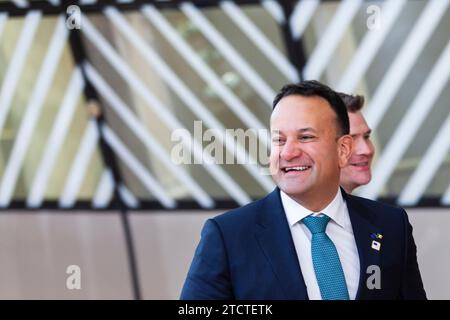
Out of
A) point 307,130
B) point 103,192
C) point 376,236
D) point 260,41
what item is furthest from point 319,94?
point 103,192

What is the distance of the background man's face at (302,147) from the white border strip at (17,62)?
3092 mm

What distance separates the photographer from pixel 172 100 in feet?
15.6

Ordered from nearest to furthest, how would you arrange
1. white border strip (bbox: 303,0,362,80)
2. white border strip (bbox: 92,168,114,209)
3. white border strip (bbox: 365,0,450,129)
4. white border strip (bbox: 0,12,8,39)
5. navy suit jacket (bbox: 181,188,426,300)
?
navy suit jacket (bbox: 181,188,426,300) < white border strip (bbox: 365,0,450,129) < white border strip (bbox: 303,0,362,80) < white border strip (bbox: 0,12,8,39) < white border strip (bbox: 92,168,114,209)

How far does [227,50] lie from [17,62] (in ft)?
4.03

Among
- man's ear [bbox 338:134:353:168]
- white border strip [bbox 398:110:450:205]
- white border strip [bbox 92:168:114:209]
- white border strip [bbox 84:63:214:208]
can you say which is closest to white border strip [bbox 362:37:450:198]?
white border strip [bbox 398:110:450:205]

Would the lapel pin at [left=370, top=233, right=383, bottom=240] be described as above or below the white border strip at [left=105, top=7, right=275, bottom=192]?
below

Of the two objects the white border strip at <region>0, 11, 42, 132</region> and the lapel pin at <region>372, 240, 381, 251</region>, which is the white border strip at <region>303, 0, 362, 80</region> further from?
the lapel pin at <region>372, 240, 381, 251</region>

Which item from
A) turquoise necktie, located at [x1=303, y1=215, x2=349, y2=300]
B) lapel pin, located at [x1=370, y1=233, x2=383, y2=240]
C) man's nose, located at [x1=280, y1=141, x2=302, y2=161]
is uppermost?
man's nose, located at [x1=280, y1=141, x2=302, y2=161]

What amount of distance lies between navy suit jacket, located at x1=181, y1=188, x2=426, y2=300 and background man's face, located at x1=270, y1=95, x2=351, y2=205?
70mm

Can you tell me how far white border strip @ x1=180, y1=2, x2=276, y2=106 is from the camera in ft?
14.9

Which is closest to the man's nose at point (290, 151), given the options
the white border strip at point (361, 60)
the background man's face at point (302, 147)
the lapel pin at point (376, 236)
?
the background man's face at point (302, 147)

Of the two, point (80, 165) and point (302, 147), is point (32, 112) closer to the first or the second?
point (80, 165)

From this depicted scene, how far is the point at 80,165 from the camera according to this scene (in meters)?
4.98
